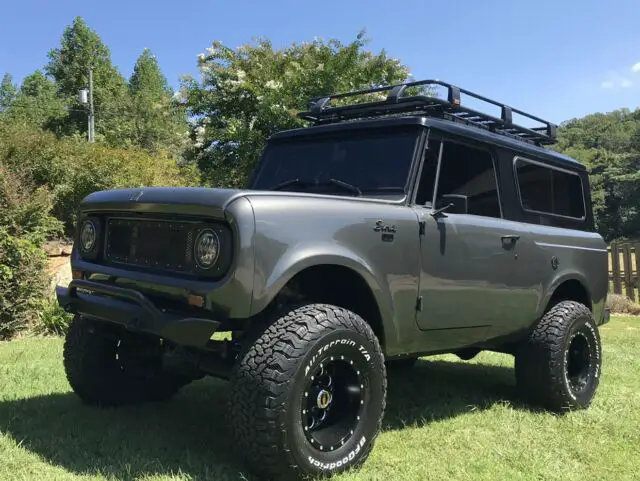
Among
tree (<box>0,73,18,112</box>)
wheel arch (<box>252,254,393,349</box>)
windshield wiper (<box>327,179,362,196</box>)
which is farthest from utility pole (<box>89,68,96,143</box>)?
wheel arch (<box>252,254,393,349</box>)

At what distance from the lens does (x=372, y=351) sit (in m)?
3.20

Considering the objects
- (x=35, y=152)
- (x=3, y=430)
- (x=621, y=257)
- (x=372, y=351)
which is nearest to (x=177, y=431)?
(x=3, y=430)

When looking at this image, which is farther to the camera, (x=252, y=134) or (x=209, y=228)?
(x=252, y=134)

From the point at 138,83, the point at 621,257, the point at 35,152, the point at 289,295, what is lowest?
the point at 621,257

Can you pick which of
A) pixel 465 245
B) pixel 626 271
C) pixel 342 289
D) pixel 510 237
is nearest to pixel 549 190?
pixel 510 237

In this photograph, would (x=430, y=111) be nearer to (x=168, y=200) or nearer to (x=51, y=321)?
(x=168, y=200)

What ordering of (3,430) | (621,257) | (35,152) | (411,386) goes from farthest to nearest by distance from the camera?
(621,257), (35,152), (411,386), (3,430)

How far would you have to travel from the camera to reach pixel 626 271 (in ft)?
61.7

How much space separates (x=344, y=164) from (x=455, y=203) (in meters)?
0.85

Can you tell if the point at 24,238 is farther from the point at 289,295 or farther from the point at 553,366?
the point at 553,366

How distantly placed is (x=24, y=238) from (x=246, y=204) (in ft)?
20.0

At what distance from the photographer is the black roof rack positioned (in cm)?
434

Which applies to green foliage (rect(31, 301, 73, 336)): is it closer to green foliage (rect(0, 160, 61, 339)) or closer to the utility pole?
green foliage (rect(0, 160, 61, 339))

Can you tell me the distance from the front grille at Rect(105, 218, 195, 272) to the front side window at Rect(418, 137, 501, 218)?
1.57 m
